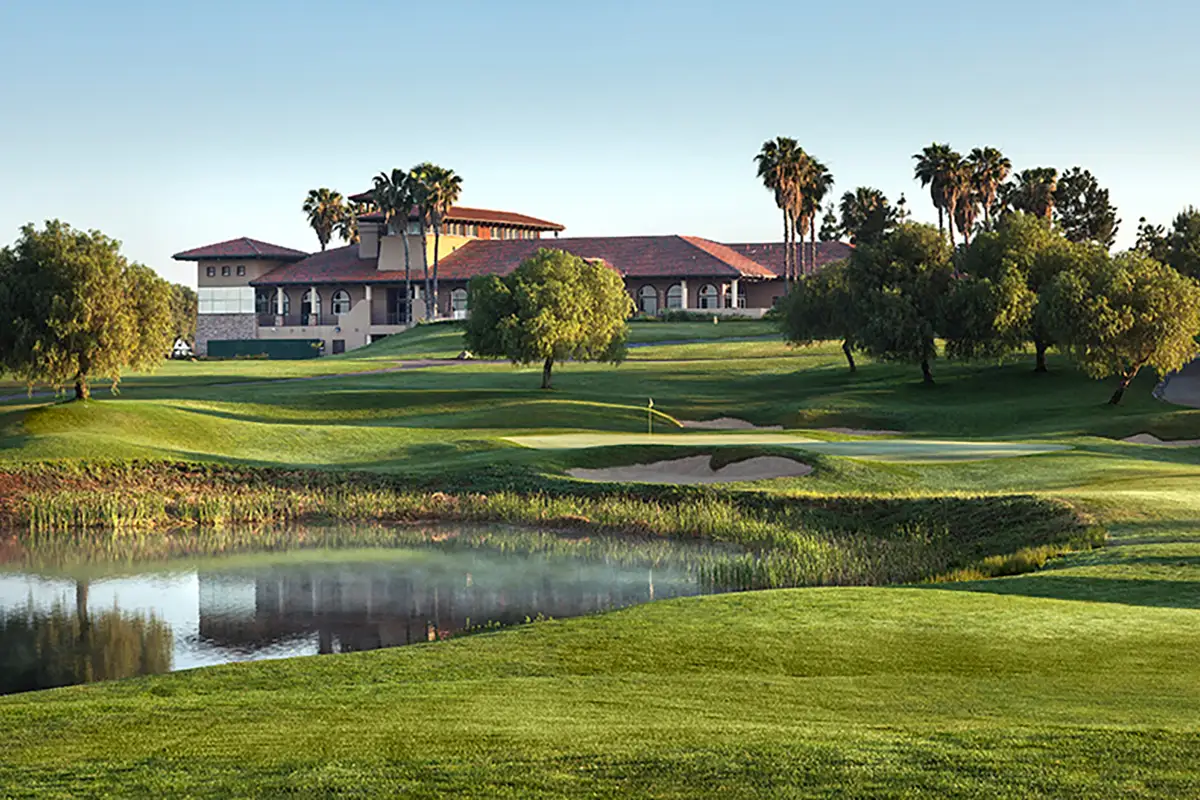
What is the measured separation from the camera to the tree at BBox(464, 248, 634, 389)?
66.1 metres

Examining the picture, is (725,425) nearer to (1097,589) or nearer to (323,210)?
(1097,589)

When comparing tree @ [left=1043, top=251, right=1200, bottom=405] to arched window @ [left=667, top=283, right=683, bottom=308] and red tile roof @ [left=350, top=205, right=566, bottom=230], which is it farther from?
red tile roof @ [left=350, top=205, right=566, bottom=230]

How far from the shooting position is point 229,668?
16.1 metres

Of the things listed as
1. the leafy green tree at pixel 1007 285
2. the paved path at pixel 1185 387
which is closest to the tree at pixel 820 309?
the leafy green tree at pixel 1007 285

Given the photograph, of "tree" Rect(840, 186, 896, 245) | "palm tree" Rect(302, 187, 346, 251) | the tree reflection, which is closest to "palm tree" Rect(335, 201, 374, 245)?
"palm tree" Rect(302, 187, 346, 251)

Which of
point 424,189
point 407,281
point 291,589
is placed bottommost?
point 291,589

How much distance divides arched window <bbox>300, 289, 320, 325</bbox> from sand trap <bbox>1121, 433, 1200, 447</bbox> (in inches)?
3558

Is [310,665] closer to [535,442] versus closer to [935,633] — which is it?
[935,633]

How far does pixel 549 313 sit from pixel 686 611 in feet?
157

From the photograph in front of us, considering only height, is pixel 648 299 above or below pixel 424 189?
below

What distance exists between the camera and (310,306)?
13075cm

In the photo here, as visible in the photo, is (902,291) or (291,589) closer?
(291,589)

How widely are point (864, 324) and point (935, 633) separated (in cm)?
5751

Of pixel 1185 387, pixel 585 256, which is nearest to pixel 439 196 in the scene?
pixel 585 256
